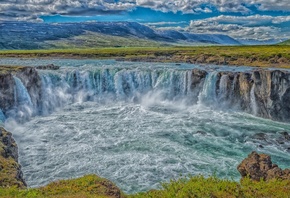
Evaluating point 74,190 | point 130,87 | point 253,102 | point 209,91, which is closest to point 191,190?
point 74,190

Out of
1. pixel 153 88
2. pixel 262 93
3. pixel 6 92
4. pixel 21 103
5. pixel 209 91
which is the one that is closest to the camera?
pixel 6 92

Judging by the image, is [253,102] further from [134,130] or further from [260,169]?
[260,169]

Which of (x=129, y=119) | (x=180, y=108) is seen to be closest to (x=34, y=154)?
(x=129, y=119)

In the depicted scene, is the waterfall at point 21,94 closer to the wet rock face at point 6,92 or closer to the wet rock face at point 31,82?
the wet rock face at point 6,92

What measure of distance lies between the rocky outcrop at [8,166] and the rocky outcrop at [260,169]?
1190 cm

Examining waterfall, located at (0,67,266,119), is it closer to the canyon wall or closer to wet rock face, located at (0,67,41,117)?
the canyon wall

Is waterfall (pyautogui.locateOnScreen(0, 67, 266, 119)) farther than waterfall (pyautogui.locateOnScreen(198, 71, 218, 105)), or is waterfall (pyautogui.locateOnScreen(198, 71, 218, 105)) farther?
waterfall (pyautogui.locateOnScreen(198, 71, 218, 105))

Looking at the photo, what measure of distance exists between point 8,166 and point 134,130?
605 inches

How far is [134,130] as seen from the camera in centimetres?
2969

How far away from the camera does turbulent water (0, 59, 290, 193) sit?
20906 millimetres

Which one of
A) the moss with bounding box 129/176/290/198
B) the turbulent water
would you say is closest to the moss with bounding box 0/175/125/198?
the moss with bounding box 129/176/290/198

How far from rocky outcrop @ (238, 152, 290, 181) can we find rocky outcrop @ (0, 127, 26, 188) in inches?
469

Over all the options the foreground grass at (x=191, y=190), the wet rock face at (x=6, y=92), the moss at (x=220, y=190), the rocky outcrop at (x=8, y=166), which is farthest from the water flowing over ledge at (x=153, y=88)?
the moss at (x=220, y=190)

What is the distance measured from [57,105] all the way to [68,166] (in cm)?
2079
